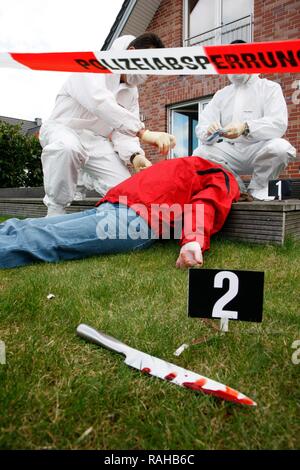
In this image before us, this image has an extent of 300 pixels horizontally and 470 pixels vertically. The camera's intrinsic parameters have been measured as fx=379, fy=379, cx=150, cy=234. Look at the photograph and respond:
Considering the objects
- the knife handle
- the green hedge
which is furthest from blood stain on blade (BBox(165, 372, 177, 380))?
the green hedge

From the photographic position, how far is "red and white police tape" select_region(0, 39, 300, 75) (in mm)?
1300

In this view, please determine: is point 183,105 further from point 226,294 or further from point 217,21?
point 226,294

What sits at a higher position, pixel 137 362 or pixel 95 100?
pixel 95 100

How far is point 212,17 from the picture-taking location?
7.52m

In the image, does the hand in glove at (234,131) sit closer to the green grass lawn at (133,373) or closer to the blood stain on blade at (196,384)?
the green grass lawn at (133,373)

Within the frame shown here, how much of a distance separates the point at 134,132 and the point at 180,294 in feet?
6.38

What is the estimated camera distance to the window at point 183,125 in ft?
26.4

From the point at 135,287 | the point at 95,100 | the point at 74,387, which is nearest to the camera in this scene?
the point at 74,387

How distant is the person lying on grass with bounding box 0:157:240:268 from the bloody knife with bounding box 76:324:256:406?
1120 mm

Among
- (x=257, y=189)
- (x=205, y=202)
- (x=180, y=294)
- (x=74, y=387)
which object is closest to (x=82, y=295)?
(x=180, y=294)

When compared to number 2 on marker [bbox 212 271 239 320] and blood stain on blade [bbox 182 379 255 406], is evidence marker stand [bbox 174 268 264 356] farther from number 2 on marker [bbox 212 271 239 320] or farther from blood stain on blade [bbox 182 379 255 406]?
blood stain on blade [bbox 182 379 255 406]

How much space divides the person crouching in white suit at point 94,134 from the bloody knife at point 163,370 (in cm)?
193

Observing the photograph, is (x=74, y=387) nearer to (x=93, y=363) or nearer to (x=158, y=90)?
(x=93, y=363)

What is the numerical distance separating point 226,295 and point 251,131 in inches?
102
